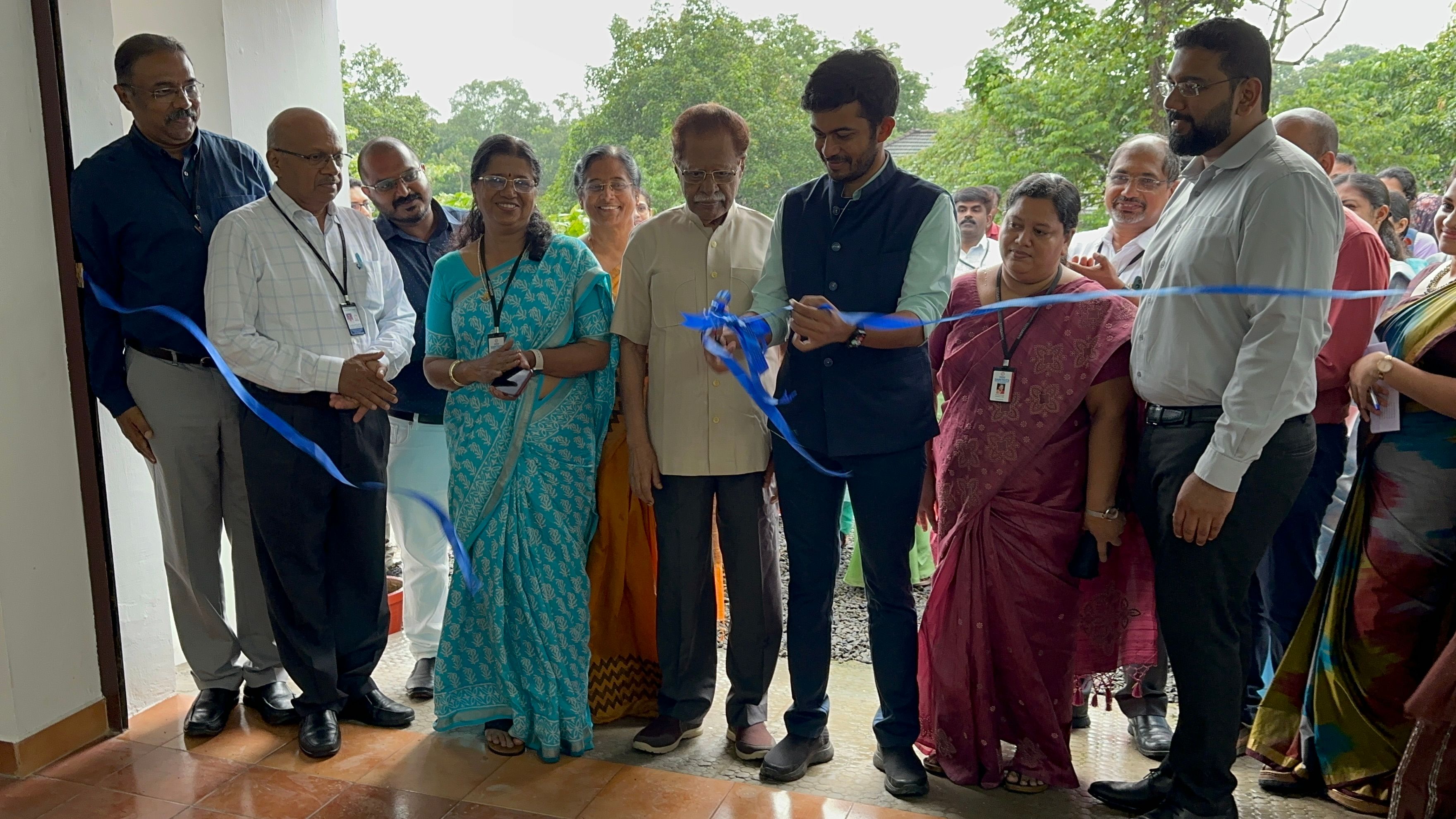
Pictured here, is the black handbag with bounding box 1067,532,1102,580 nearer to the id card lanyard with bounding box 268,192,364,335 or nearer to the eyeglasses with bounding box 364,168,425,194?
the id card lanyard with bounding box 268,192,364,335

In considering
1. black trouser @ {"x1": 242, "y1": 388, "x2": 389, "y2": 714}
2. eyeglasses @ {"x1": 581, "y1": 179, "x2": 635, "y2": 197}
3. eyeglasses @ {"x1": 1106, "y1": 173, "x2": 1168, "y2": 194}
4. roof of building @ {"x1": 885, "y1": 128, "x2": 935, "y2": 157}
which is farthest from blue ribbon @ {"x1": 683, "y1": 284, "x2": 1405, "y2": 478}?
roof of building @ {"x1": 885, "y1": 128, "x2": 935, "y2": 157}

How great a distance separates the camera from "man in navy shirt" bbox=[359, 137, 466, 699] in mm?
2799

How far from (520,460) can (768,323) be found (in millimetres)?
704

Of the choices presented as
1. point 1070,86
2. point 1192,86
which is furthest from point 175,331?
point 1070,86

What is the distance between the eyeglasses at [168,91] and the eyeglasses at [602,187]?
3.32ft

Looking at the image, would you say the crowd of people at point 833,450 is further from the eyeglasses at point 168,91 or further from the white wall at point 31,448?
the white wall at point 31,448

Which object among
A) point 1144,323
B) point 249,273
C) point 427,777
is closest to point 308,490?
point 249,273

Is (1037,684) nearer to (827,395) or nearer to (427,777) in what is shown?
(827,395)

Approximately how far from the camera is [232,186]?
253cm

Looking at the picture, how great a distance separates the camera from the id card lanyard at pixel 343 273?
7.88 ft

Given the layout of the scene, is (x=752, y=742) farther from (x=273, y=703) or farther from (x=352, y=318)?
(x=352, y=318)

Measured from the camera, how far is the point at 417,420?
295cm

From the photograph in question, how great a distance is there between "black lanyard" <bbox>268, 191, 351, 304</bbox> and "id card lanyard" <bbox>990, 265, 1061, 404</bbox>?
5.20 feet

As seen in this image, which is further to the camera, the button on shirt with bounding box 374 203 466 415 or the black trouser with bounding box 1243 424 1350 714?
the button on shirt with bounding box 374 203 466 415
